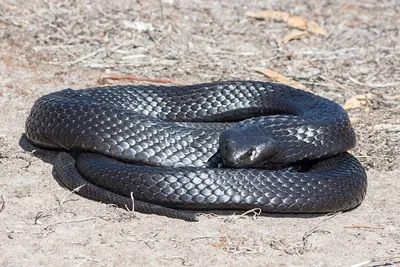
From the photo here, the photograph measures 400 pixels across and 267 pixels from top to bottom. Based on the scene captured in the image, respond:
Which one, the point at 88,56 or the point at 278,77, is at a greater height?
the point at 278,77

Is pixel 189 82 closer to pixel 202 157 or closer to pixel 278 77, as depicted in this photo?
pixel 278 77

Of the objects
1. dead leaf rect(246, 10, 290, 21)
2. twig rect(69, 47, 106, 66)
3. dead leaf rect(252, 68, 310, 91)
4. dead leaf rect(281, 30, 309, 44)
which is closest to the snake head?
dead leaf rect(252, 68, 310, 91)

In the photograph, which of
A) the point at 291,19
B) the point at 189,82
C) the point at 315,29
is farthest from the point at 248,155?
the point at 291,19

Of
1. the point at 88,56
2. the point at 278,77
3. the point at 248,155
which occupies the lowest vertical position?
the point at 88,56

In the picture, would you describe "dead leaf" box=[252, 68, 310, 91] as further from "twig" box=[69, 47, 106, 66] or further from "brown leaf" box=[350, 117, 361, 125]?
"twig" box=[69, 47, 106, 66]

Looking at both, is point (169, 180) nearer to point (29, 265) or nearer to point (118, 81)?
point (29, 265)
